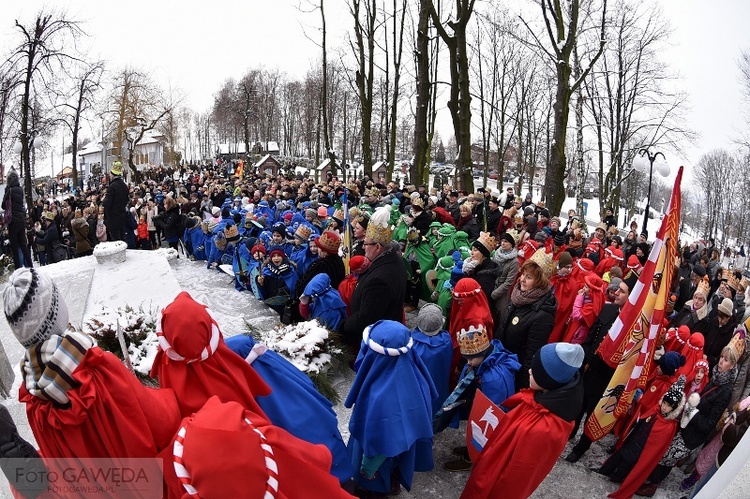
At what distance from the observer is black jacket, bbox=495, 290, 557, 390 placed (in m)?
4.35

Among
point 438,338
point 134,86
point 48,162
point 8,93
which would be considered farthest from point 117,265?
point 48,162

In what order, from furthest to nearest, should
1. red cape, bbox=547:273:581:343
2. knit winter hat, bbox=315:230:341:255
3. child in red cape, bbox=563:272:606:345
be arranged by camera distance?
knit winter hat, bbox=315:230:341:255
red cape, bbox=547:273:581:343
child in red cape, bbox=563:272:606:345

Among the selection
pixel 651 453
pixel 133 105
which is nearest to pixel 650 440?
pixel 651 453

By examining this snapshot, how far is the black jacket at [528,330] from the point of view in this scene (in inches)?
171

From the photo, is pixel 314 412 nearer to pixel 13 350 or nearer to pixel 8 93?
pixel 13 350

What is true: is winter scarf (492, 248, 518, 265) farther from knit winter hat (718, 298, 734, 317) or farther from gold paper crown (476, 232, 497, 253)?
knit winter hat (718, 298, 734, 317)

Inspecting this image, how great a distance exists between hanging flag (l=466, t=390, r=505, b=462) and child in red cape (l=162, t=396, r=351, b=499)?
190cm

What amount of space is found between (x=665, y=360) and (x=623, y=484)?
111 cm

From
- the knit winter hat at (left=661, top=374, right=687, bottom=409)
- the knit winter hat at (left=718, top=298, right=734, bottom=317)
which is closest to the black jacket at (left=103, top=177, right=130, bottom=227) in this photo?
the knit winter hat at (left=661, top=374, right=687, bottom=409)

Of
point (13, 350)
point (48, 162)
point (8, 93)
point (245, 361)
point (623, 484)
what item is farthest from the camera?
point (48, 162)

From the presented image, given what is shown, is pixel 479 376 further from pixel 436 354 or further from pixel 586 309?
pixel 586 309

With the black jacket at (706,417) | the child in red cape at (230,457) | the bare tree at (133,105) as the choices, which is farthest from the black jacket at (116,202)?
the bare tree at (133,105)

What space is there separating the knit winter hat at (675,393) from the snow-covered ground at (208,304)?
89 cm

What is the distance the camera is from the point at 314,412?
303 cm
